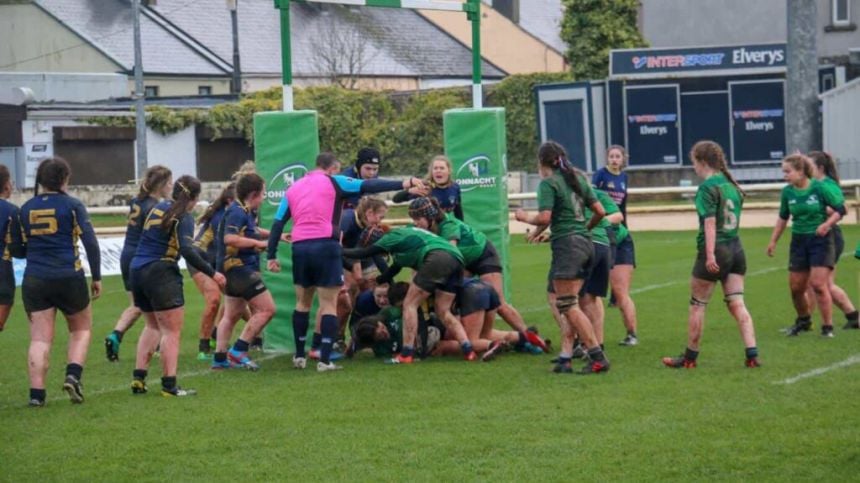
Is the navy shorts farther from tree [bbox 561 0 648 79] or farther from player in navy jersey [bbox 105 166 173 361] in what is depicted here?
tree [bbox 561 0 648 79]

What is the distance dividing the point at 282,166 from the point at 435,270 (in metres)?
2.46

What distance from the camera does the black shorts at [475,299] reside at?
12.6 metres

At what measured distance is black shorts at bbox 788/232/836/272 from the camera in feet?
44.1

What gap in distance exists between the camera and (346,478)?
7.81 metres

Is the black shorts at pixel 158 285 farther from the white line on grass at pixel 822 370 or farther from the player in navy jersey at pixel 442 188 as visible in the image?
the white line on grass at pixel 822 370

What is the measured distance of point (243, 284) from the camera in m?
12.3

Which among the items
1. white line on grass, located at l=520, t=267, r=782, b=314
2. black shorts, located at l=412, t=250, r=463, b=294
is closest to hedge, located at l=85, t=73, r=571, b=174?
white line on grass, located at l=520, t=267, r=782, b=314

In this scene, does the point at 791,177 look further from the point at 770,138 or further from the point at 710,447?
the point at 770,138

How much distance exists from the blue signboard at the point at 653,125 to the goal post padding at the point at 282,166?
80.4 ft

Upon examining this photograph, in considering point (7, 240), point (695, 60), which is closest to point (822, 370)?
point (7, 240)

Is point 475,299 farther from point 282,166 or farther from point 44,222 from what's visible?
point 44,222

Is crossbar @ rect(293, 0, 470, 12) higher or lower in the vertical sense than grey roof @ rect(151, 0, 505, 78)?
lower

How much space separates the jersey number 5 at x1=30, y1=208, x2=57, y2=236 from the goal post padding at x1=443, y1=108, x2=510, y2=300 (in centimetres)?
553

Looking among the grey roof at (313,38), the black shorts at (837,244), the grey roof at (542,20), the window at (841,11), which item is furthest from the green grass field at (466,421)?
the grey roof at (542,20)
